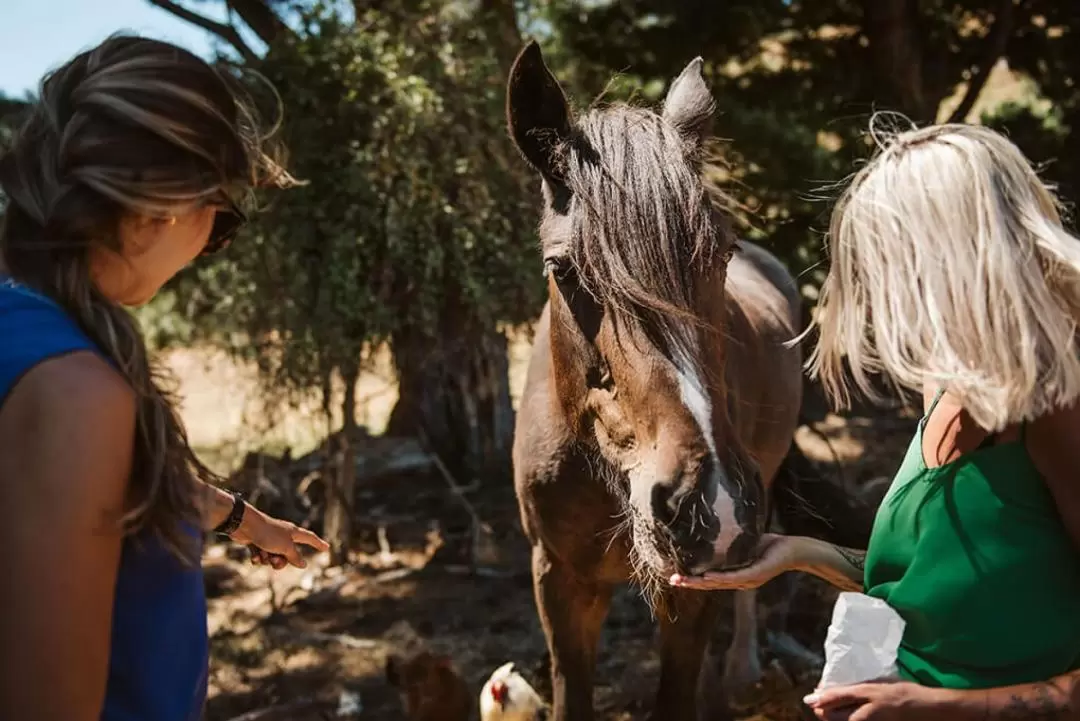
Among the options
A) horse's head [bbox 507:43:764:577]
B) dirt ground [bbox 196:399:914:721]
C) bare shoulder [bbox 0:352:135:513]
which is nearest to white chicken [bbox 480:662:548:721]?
dirt ground [bbox 196:399:914:721]

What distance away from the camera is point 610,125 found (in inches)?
95.3

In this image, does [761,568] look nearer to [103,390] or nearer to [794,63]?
[103,390]

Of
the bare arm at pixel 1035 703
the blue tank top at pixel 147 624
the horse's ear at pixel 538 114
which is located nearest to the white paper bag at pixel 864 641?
the bare arm at pixel 1035 703

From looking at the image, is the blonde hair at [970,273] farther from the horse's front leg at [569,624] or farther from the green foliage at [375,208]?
the green foliage at [375,208]

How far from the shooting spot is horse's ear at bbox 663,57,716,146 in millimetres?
2613

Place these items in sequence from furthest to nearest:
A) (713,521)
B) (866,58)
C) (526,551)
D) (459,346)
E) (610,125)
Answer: (866,58) < (526,551) < (459,346) < (610,125) < (713,521)

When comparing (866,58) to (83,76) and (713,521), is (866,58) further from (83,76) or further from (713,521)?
(83,76)

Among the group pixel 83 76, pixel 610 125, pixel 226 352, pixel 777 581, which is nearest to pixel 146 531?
pixel 83 76

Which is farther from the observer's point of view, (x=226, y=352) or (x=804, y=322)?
(x=804, y=322)

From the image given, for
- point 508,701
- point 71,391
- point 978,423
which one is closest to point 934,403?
point 978,423

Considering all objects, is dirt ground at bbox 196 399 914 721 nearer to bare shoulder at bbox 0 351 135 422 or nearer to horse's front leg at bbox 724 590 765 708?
horse's front leg at bbox 724 590 765 708

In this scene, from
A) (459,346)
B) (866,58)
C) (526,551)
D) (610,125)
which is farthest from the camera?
(866,58)

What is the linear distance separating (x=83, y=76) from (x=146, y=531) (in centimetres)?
67

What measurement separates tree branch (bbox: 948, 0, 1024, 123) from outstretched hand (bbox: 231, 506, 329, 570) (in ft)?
20.4
